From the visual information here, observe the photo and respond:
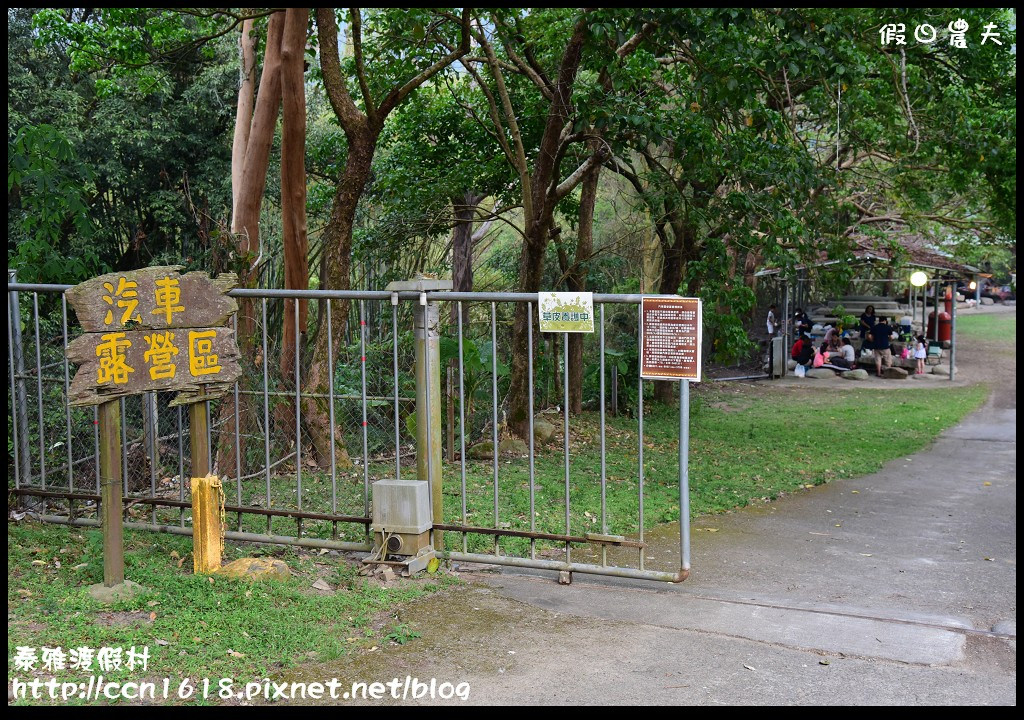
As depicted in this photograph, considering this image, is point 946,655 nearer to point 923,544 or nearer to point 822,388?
point 923,544

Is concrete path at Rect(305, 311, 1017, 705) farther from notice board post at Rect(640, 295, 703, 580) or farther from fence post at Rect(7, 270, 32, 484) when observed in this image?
fence post at Rect(7, 270, 32, 484)

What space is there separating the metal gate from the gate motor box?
133 mm

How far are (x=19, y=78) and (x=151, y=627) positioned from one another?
13396mm

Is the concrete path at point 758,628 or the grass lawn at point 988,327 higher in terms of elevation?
the grass lawn at point 988,327

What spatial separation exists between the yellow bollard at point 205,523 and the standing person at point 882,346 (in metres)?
18.6

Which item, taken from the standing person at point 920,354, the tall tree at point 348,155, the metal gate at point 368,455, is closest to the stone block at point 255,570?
the metal gate at point 368,455

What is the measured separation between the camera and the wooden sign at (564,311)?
557 cm

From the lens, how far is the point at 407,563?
19.0ft

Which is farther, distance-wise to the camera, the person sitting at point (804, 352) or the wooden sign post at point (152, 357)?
the person sitting at point (804, 352)

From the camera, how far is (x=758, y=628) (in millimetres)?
4973

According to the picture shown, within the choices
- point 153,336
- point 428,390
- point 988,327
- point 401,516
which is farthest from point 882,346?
point 153,336

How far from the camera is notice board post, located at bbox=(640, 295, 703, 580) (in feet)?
17.6

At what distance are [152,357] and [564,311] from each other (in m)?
2.40

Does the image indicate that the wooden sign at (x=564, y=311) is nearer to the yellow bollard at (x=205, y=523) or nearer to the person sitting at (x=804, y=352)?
the yellow bollard at (x=205, y=523)
